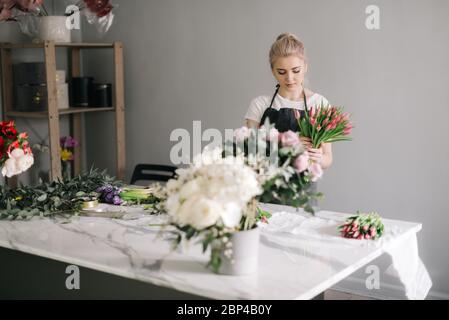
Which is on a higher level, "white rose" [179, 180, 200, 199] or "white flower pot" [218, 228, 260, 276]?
"white rose" [179, 180, 200, 199]

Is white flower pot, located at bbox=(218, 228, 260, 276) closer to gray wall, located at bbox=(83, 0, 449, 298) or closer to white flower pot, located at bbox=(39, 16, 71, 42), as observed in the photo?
gray wall, located at bbox=(83, 0, 449, 298)

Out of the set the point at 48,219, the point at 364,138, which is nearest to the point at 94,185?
the point at 48,219

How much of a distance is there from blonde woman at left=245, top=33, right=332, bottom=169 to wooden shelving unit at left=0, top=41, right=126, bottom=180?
1.72 m

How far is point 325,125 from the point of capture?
2.58 meters

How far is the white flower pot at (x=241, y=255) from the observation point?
6.26 feet

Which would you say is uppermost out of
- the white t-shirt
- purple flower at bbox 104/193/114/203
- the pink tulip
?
the pink tulip

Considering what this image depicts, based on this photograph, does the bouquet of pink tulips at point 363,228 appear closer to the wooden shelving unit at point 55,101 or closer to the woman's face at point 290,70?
the woman's face at point 290,70

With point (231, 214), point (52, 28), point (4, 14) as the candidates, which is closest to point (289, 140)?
point (231, 214)

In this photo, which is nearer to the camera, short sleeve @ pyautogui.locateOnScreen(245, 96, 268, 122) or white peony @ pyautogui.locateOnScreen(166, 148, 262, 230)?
white peony @ pyautogui.locateOnScreen(166, 148, 262, 230)

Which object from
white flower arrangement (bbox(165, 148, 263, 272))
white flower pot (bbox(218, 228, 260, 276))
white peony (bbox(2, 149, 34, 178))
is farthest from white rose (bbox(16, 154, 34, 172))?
white flower pot (bbox(218, 228, 260, 276))

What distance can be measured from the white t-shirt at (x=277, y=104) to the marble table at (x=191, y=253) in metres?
0.74

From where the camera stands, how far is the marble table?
1.87 m

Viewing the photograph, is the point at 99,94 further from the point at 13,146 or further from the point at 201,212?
the point at 201,212

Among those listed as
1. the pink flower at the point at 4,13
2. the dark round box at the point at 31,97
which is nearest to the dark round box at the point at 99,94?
the dark round box at the point at 31,97
